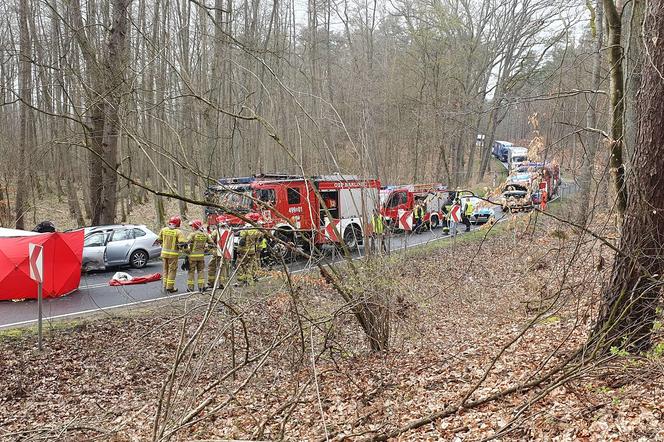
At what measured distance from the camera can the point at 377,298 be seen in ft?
21.6

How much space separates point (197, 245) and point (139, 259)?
4.26 meters

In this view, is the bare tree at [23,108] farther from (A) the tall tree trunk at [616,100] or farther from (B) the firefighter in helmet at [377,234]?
(A) the tall tree trunk at [616,100]

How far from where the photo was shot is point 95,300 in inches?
415

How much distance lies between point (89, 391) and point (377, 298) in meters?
3.90

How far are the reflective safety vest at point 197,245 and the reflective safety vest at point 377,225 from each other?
5.12m

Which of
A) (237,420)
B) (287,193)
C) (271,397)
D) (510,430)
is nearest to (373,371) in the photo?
(271,397)

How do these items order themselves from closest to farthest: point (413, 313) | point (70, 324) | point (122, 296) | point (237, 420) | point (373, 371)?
1. point (237, 420)
2. point (373, 371)
3. point (413, 313)
4. point (70, 324)
5. point (122, 296)

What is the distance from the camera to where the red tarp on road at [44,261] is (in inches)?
389

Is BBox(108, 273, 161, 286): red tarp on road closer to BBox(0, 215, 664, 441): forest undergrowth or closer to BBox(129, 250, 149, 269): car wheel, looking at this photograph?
BBox(129, 250, 149, 269): car wheel

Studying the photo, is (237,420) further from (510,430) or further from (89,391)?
(510,430)

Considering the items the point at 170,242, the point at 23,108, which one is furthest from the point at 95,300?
the point at 23,108

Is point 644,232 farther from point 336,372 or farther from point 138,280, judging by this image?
point 138,280

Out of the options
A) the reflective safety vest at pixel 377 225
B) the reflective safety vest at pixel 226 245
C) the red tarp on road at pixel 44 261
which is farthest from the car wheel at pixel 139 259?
the reflective safety vest at pixel 377 225

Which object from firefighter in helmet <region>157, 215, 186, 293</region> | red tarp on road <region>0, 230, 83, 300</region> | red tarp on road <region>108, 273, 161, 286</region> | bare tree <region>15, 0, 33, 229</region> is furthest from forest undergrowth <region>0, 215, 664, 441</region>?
bare tree <region>15, 0, 33, 229</region>
